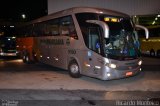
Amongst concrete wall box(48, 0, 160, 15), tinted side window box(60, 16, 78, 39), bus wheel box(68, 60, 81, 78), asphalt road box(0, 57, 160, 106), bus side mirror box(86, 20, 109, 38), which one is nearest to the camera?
asphalt road box(0, 57, 160, 106)

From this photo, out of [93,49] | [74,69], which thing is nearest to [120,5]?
[74,69]

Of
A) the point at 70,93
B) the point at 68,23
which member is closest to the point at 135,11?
the point at 68,23

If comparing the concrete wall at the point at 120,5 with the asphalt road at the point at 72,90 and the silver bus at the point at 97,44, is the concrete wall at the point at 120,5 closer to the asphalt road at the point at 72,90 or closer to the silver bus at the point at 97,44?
the silver bus at the point at 97,44

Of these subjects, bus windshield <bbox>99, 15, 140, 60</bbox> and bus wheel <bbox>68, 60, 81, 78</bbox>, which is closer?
bus windshield <bbox>99, 15, 140, 60</bbox>

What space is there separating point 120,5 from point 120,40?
13188 mm

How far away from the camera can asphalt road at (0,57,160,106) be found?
9422 mm

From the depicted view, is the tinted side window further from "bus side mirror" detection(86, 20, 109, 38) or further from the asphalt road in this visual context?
the asphalt road

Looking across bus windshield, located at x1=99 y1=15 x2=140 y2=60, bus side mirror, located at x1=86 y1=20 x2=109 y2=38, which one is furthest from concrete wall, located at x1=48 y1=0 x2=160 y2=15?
bus side mirror, located at x1=86 y1=20 x2=109 y2=38

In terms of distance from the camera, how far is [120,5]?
2502 centimetres

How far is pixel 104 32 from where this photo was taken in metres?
11.1

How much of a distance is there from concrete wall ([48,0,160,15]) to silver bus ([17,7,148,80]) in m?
9.42

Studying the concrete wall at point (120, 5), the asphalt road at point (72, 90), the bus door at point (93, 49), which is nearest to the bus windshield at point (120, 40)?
the bus door at point (93, 49)

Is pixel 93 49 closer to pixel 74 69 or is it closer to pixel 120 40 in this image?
pixel 120 40

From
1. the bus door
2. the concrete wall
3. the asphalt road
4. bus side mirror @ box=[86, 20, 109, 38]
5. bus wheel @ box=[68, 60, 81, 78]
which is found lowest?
the asphalt road
